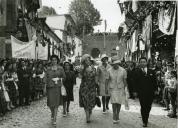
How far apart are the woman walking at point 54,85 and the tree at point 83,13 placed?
64.9 m

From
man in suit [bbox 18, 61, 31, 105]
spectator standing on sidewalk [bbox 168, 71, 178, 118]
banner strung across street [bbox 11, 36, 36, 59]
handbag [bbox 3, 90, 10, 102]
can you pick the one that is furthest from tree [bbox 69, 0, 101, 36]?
spectator standing on sidewalk [bbox 168, 71, 178, 118]

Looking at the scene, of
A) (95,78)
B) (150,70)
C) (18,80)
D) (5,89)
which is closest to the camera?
(150,70)

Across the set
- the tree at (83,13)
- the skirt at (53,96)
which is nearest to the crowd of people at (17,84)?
the skirt at (53,96)

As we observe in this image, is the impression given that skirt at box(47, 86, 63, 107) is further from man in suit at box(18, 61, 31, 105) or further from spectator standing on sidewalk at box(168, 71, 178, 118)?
man in suit at box(18, 61, 31, 105)

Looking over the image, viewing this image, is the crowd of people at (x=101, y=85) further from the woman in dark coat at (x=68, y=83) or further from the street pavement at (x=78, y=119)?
the street pavement at (x=78, y=119)

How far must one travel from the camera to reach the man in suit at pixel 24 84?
15.5 m

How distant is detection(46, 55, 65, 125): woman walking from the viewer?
1068cm

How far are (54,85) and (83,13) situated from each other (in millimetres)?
65913

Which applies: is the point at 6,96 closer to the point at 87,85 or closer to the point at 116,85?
the point at 87,85

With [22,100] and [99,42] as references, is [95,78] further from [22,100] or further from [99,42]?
[99,42]

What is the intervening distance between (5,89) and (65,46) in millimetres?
44910

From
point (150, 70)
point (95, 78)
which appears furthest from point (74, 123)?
point (150, 70)

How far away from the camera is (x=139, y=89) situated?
10.6m

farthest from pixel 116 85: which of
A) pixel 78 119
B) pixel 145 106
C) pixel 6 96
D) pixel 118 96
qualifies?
pixel 6 96
